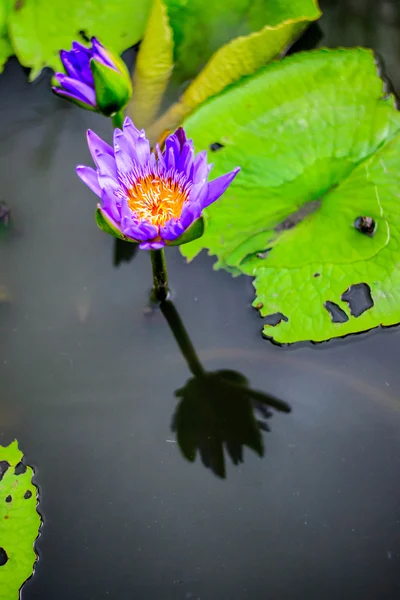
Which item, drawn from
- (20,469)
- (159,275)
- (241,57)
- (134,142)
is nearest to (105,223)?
(134,142)

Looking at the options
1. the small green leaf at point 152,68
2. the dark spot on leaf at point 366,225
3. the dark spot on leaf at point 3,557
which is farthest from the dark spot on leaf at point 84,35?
the dark spot on leaf at point 3,557

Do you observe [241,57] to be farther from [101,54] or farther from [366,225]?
[366,225]

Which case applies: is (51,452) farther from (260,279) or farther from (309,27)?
(309,27)

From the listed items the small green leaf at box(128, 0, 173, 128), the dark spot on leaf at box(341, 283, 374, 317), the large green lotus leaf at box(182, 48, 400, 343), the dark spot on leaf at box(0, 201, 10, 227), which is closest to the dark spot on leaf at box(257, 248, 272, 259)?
the large green lotus leaf at box(182, 48, 400, 343)

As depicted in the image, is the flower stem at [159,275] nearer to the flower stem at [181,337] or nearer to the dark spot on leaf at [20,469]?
the flower stem at [181,337]

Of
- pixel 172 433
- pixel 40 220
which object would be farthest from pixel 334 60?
pixel 172 433

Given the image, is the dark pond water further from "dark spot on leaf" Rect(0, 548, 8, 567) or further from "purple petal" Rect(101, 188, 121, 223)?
"purple petal" Rect(101, 188, 121, 223)

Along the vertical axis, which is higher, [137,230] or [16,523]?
[137,230]
